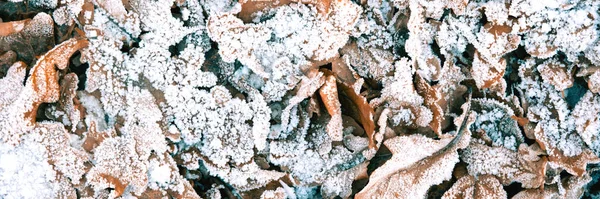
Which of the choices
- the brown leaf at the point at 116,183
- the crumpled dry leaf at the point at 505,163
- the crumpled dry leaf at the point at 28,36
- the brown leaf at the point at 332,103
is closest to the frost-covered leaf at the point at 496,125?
the crumpled dry leaf at the point at 505,163

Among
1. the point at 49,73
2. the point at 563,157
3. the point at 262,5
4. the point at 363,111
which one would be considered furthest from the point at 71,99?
the point at 563,157

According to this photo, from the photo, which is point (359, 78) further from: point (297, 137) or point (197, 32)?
point (197, 32)

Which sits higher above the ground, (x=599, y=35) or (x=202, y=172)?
(x=599, y=35)

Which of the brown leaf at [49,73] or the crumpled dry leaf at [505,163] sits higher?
the crumpled dry leaf at [505,163]

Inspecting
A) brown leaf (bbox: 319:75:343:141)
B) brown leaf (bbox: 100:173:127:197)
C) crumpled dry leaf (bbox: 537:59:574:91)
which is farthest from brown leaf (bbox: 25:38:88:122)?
crumpled dry leaf (bbox: 537:59:574:91)

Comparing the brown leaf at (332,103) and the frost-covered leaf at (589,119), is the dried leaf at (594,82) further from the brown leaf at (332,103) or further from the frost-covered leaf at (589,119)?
the brown leaf at (332,103)

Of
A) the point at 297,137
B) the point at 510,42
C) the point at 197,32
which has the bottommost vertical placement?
the point at 297,137

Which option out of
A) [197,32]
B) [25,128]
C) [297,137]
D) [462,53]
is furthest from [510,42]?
[25,128]
